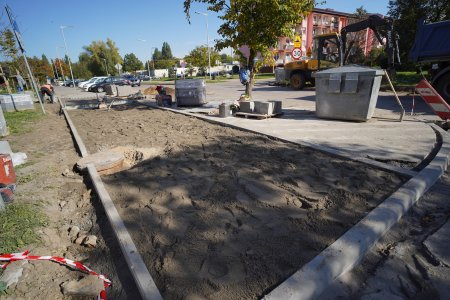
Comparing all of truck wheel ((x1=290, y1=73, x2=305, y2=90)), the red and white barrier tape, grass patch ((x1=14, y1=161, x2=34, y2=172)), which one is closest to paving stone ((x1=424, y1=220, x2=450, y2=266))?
the red and white barrier tape

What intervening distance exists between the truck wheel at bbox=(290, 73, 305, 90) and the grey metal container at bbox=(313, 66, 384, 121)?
33.0 ft

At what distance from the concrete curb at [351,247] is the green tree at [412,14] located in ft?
66.5

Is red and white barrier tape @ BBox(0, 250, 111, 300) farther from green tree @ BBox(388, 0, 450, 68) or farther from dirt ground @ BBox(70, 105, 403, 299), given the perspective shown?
green tree @ BBox(388, 0, 450, 68)

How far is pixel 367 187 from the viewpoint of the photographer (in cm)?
345

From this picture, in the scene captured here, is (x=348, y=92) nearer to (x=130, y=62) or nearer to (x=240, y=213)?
(x=240, y=213)

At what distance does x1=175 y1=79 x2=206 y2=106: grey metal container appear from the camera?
11602 mm

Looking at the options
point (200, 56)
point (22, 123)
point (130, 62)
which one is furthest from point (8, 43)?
point (130, 62)

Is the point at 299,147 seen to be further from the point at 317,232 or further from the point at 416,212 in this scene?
the point at 317,232

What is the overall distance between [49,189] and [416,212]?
4962 mm

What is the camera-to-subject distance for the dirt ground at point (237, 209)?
2.19 metres

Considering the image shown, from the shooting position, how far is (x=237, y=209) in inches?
122

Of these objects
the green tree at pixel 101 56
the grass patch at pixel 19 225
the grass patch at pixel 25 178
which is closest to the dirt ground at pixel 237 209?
the grass patch at pixel 19 225

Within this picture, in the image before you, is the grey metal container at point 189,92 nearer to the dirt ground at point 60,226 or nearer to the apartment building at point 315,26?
the dirt ground at point 60,226

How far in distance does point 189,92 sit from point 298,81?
8.77 metres
